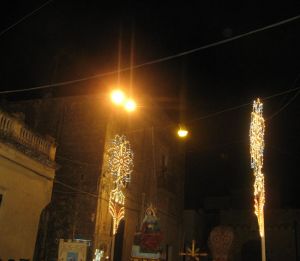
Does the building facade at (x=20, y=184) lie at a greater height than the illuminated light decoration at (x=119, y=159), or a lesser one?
lesser

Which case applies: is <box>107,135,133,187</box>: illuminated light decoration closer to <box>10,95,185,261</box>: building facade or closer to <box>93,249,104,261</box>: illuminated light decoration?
<box>10,95,185,261</box>: building facade

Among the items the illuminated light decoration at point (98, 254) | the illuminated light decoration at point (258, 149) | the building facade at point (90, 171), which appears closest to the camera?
the illuminated light decoration at point (258, 149)

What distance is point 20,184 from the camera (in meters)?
14.2

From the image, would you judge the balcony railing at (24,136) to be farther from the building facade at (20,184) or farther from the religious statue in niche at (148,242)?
the religious statue in niche at (148,242)

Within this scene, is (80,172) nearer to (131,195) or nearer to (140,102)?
(131,195)

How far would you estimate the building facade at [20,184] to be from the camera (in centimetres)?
1344

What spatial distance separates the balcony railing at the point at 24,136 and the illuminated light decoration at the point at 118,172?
2.88 metres

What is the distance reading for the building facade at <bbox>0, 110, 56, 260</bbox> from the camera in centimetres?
1344

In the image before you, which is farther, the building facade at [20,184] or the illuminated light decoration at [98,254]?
the illuminated light decoration at [98,254]

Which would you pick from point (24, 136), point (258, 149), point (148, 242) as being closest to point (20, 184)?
point (24, 136)

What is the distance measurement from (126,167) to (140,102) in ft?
14.7

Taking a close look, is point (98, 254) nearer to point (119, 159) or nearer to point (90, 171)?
point (90, 171)

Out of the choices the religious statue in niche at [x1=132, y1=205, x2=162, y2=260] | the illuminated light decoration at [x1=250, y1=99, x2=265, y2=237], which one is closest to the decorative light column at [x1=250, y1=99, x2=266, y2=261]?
the illuminated light decoration at [x1=250, y1=99, x2=265, y2=237]

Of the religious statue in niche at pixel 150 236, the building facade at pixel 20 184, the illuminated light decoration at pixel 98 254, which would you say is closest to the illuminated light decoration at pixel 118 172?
the illuminated light decoration at pixel 98 254
